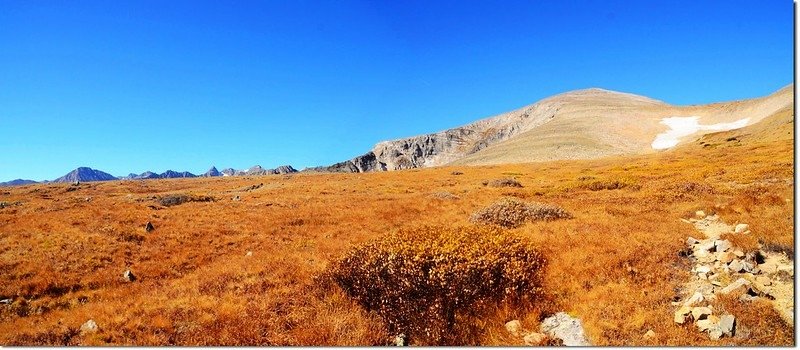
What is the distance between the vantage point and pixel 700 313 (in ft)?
29.9

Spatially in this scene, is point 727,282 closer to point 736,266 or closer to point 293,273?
point 736,266

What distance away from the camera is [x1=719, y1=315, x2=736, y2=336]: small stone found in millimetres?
8531

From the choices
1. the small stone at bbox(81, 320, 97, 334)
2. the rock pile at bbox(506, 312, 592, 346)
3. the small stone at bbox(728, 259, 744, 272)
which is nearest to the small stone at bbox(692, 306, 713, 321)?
the rock pile at bbox(506, 312, 592, 346)

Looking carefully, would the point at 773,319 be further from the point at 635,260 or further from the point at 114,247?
the point at 114,247

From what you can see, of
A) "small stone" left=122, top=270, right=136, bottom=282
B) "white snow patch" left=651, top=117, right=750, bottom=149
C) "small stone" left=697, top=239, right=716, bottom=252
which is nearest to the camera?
"small stone" left=697, top=239, right=716, bottom=252

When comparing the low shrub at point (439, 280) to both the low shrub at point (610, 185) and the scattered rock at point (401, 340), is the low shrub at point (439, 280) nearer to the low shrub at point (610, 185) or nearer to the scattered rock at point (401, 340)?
the scattered rock at point (401, 340)

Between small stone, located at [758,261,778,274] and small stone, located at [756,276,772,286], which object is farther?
small stone, located at [758,261,778,274]

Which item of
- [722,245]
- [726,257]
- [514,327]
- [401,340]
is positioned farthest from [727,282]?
[401,340]

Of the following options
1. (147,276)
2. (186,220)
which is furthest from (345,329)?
(186,220)

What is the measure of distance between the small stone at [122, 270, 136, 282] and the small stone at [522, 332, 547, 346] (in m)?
→ 15.1

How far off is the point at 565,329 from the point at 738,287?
4050 millimetres

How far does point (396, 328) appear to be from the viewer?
35.8 feet

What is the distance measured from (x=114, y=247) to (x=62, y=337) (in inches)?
427

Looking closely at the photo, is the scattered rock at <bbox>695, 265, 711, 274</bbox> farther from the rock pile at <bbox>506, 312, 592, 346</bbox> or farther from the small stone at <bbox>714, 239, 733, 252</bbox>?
the rock pile at <bbox>506, 312, 592, 346</bbox>
